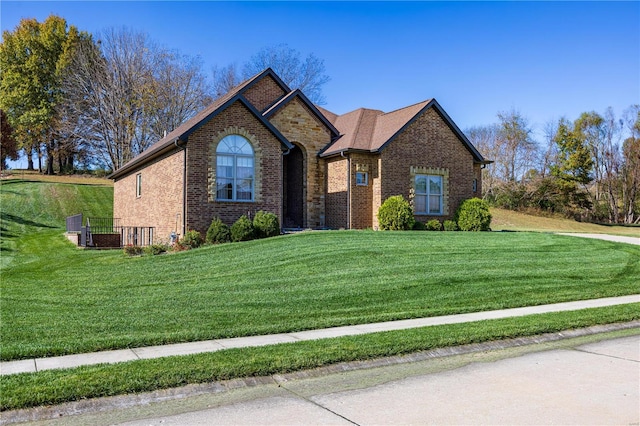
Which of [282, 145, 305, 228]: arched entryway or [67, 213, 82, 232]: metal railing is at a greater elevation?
[282, 145, 305, 228]: arched entryway

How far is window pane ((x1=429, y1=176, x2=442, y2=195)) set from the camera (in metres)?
24.7

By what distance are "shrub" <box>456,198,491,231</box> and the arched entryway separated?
285 inches

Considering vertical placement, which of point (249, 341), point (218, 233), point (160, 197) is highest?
Result: point (160, 197)

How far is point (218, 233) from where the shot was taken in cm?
1911

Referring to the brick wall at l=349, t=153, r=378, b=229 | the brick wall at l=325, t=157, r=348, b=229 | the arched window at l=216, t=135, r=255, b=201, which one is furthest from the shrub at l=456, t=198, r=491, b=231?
the arched window at l=216, t=135, r=255, b=201

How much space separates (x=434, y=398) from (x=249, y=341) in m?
3.14

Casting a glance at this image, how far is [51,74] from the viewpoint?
5203 cm

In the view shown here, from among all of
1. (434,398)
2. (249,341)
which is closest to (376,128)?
(249,341)

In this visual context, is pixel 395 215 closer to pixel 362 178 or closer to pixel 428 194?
pixel 362 178

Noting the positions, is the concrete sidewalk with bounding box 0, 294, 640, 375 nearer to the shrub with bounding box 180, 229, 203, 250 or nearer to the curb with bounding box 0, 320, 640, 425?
the curb with bounding box 0, 320, 640, 425

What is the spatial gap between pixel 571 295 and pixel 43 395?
9.98 metres

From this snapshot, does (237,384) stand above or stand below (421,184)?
below

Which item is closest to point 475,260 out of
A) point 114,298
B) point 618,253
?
point 618,253

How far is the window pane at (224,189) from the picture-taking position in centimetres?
2034
